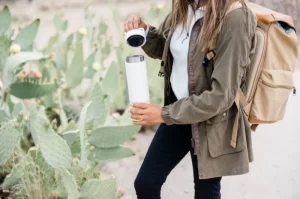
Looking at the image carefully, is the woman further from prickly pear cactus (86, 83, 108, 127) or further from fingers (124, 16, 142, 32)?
prickly pear cactus (86, 83, 108, 127)

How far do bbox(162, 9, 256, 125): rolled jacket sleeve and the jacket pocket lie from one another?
8 centimetres

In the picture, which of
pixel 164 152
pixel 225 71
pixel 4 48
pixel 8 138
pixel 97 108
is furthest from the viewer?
pixel 4 48

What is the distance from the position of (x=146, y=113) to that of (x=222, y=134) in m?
0.24

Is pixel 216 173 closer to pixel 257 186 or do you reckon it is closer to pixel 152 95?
pixel 257 186

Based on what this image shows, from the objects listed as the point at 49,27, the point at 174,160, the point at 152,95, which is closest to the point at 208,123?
the point at 174,160

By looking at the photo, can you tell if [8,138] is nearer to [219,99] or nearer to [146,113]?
[146,113]

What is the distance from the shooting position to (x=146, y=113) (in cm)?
169

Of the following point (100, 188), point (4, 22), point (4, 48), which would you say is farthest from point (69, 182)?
point (4, 22)

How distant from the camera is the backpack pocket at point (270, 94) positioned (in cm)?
176

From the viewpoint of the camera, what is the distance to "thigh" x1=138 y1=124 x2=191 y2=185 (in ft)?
6.21

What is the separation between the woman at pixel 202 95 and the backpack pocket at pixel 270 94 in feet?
0.20

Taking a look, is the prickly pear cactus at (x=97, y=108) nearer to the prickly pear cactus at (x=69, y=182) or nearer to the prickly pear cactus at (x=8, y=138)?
the prickly pear cactus at (x=8, y=138)

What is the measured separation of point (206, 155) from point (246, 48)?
37cm

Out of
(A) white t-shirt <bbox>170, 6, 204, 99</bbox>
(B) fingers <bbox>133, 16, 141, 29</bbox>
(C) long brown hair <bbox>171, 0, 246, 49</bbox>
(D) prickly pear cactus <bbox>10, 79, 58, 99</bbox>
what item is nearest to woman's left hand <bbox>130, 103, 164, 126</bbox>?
(A) white t-shirt <bbox>170, 6, 204, 99</bbox>
